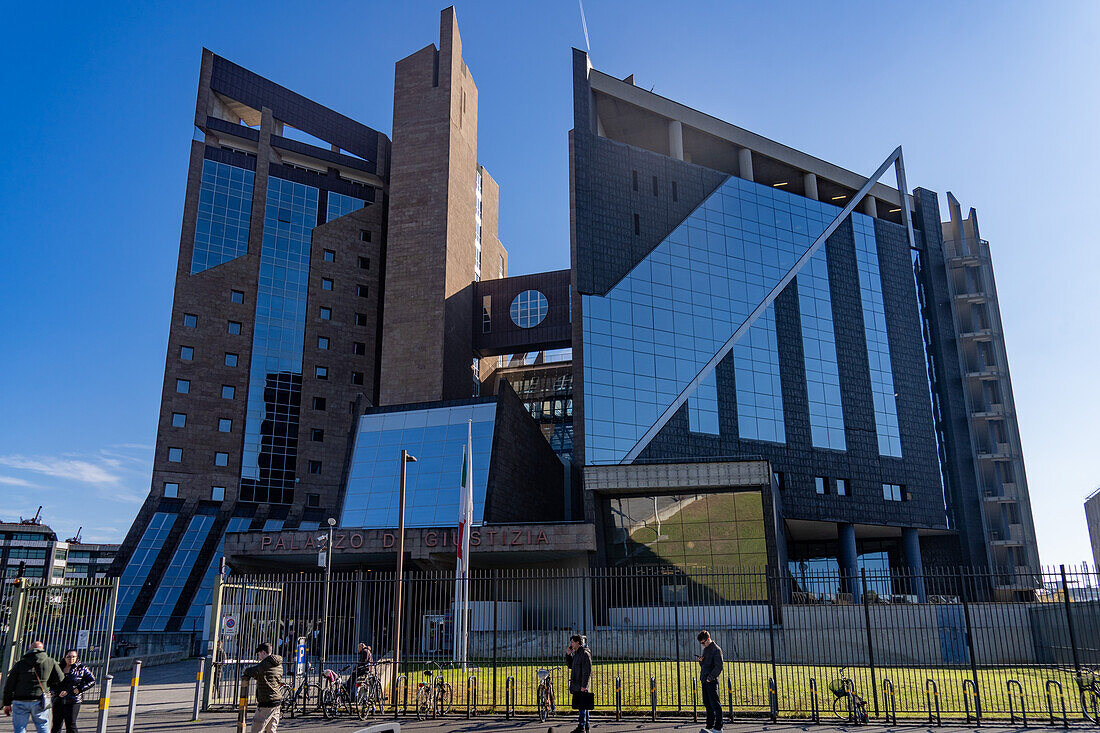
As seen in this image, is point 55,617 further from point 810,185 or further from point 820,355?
point 810,185

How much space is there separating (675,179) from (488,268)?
24.5 m

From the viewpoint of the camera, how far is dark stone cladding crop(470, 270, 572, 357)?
223 feet

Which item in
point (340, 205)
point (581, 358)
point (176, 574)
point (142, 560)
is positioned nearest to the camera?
point (581, 358)

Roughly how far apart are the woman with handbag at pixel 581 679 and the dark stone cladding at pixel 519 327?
5221 cm

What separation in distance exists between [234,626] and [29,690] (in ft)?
26.7

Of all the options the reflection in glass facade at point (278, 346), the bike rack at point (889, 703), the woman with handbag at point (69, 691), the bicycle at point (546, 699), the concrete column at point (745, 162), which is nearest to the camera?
the woman with handbag at point (69, 691)

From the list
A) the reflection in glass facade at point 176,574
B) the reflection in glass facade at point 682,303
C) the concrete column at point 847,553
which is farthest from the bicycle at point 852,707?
the reflection in glass facade at point 176,574

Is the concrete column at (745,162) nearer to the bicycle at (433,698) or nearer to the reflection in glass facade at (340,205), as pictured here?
the reflection in glass facade at (340,205)

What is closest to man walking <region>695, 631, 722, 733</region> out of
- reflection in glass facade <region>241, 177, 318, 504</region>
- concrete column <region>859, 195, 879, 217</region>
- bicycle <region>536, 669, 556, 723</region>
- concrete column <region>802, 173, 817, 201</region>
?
bicycle <region>536, 669, 556, 723</region>

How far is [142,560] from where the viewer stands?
56.3 m

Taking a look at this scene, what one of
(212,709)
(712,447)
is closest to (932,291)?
(712,447)

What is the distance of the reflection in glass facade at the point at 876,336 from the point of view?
6069cm

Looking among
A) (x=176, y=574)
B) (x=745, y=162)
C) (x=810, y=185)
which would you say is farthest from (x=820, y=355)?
(x=176, y=574)

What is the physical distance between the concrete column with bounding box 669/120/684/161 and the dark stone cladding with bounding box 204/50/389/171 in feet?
92.0
